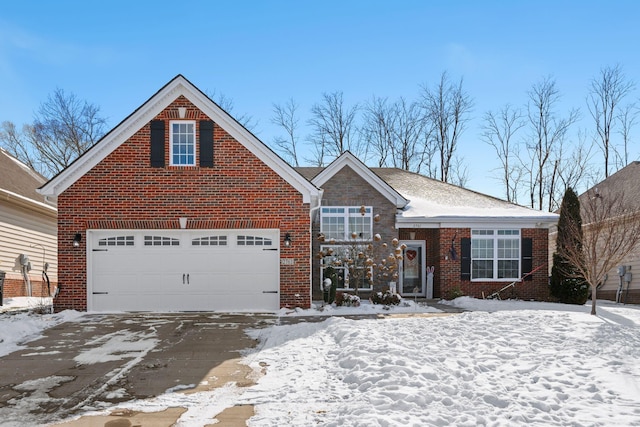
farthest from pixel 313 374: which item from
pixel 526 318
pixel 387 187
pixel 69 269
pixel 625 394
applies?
pixel 387 187

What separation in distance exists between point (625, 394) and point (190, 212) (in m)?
10.5

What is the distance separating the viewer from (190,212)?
13.7 meters

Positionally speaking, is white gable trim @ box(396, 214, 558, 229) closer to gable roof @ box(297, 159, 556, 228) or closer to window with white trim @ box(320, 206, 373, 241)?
gable roof @ box(297, 159, 556, 228)

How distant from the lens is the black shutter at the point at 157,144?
13.8 m

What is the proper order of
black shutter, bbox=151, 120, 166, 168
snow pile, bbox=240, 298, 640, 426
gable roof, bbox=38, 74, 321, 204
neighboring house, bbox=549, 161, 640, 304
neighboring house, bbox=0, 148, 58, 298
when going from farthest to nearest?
neighboring house, bbox=549, 161, 640, 304
neighboring house, bbox=0, 148, 58, 298
black shutter, bbox=151, 120, 166, 168
gable roof, bbox=38, 74, 321, 204
snow pile, bbox=240, 298, 640, 426

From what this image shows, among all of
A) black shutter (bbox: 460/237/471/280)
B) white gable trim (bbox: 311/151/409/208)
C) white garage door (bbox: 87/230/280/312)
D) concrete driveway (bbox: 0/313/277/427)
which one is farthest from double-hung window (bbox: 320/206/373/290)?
concrete driveway (bbox: 0/313/277/427)

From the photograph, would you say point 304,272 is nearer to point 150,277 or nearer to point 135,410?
point 150,277

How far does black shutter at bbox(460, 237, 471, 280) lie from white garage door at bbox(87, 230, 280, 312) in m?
6.97

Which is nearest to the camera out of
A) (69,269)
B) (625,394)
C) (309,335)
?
(625,394)

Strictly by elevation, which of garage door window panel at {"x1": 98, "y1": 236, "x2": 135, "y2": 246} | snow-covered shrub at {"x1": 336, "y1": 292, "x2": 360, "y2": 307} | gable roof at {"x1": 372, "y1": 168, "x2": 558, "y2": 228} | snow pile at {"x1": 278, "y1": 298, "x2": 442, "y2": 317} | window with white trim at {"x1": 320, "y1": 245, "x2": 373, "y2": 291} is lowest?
snow pile at {"x1": 278, "y1": 298, "x2": 442, "y2": 317}

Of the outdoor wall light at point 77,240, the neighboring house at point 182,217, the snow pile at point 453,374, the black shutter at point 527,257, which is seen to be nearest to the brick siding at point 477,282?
the black shutter at point 527,257

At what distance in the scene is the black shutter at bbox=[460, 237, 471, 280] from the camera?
58.1ft

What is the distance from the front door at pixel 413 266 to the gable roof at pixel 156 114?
6335 millimetres

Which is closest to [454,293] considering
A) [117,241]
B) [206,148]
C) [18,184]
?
[206,148]
